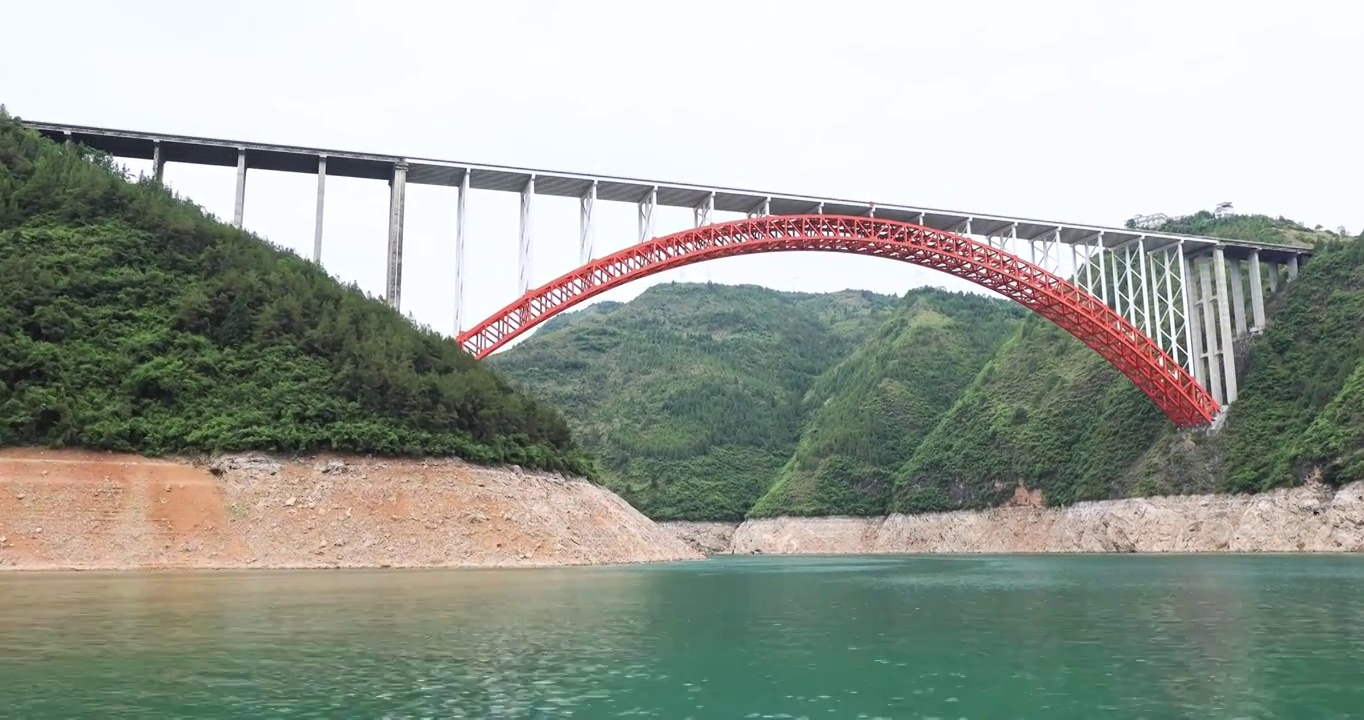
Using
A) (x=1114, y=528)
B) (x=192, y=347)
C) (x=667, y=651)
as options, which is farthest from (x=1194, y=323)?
(x=667, y=651)

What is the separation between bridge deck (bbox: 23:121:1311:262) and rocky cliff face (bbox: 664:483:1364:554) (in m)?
19.2

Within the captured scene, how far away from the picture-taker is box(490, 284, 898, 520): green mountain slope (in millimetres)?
116125

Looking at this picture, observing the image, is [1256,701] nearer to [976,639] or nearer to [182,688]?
[976,639]

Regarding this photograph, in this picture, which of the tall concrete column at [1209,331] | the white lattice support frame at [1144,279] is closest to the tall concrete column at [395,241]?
the white lattice support frame at [1144,279]

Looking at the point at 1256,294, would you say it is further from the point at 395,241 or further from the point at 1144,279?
the point at 395,241

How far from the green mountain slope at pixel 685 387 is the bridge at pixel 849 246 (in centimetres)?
5666

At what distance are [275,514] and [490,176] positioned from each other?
2169 centimetres

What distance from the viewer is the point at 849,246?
179 ft

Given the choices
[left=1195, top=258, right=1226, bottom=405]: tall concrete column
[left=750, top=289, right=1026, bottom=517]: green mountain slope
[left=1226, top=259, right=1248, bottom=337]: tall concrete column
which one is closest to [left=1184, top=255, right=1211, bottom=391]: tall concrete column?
[left=1195, top=258, right=1226, bottom=405]: tall concrete column

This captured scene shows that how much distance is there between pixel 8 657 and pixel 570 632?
8.37m

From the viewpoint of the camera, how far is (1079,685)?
12484 mm

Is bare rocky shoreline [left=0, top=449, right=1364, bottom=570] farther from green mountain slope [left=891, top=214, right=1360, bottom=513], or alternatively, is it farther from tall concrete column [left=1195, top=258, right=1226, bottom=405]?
tall concrete column [left=1195, top=258, right=1226, bottom=405]

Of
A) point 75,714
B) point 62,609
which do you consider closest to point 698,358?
point 62,609

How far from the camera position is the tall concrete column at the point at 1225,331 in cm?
6222
